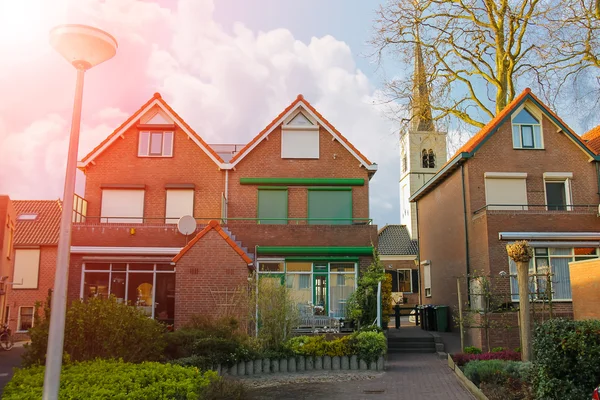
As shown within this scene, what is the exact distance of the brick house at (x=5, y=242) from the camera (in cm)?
2118

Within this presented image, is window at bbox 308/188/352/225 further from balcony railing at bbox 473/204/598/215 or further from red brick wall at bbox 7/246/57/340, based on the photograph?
red brick wall at bbox 7/246/57/340

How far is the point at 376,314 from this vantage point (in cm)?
2061

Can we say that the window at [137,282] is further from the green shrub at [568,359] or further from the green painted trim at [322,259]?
the green shrub at [568,359]

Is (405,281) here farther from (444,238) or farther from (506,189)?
(506,189)

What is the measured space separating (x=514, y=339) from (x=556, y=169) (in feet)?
26.7

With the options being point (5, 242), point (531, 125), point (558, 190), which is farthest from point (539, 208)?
point (5, 242)

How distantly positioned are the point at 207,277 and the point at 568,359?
12975 millimetres

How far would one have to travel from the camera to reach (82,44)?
6688 millimetres

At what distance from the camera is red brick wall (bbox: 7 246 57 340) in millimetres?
33094

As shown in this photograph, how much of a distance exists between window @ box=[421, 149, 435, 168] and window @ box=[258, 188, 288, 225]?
3730 centimetres

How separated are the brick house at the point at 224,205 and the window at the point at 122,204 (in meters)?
0.04

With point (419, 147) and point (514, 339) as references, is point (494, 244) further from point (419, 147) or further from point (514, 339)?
point (419, 147)

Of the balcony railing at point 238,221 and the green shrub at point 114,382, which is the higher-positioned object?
the balcony railing at point 238,221

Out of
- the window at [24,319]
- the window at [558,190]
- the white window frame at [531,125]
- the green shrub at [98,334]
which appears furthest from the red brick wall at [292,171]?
the window at [24,319]
